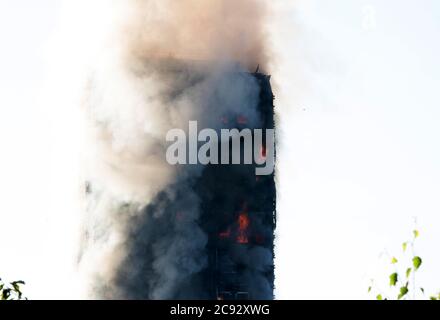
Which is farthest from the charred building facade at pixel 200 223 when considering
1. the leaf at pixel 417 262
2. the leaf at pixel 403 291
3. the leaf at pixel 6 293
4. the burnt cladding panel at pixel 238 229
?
the leaf at pixel 417 262

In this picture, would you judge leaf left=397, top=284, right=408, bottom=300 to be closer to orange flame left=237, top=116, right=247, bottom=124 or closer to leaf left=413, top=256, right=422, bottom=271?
leaf left=413, top=256, right=422, bottom=271

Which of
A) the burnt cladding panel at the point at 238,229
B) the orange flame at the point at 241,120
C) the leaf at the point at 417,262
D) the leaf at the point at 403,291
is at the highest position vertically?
the orange flame at the point at 241,120

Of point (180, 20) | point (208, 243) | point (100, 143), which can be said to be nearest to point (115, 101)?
point (100, 143)

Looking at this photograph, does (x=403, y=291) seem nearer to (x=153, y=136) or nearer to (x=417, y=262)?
(x=417, y=262)

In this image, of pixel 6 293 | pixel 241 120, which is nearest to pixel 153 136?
pixel 241 120

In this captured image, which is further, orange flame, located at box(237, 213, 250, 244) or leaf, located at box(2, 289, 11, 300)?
orange flame, located at box(237, 213, 250, 244)

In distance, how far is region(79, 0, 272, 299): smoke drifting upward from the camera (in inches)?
2130

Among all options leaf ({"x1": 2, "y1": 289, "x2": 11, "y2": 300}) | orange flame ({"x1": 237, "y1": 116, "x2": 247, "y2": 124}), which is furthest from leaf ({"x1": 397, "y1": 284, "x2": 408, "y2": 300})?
orange flame ({"x1": 237, "y1": 116, "x2": 247, "y2": 124})

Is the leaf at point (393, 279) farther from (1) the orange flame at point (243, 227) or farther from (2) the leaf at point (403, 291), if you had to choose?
(1) the orange flame at point (243, 227)

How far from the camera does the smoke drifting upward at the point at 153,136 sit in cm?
5409

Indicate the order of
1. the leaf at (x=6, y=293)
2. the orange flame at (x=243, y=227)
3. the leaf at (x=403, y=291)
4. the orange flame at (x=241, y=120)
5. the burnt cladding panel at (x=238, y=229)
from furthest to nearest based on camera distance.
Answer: the orange flame at (x=241, y=120) → the orange flame at (x=243, y=227) → the burnt cladding panel at (x=238, y=229) → the leaf at (x=6, y=293) → the leaf at (x=403, y=291)

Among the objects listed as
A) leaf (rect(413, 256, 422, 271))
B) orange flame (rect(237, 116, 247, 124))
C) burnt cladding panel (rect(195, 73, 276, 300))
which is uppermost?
orange flame (rect(237, 116, 247, 124))
